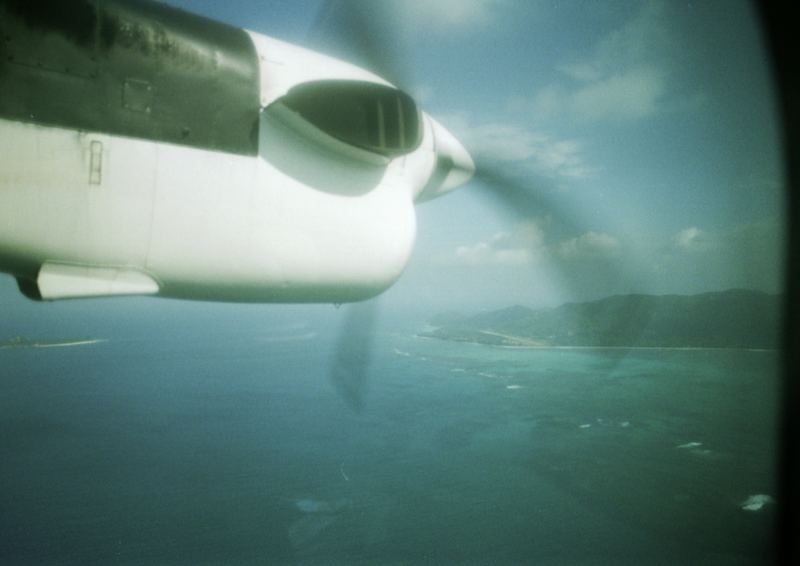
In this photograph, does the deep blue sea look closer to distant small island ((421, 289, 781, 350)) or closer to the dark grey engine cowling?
distant small island ((421, 289, 781, 350))

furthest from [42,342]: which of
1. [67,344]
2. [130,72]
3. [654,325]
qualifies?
[654,325]

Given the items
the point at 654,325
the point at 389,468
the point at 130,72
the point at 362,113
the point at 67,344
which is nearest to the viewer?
the point at 130,72

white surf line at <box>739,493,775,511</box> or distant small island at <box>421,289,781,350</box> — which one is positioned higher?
distant small island at <box>421,289,781,350</box>

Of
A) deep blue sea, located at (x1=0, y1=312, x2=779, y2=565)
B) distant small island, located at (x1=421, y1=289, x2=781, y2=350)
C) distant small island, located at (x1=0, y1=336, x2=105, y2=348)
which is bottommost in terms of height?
deep blue sea, located at (x1=0, y1=312, x2=779, y2=565)

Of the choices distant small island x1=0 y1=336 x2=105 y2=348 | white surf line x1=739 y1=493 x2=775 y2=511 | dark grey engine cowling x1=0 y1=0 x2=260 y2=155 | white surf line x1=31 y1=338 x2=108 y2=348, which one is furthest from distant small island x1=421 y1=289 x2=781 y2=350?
distant small island x1=0 y1=336 x2=105 y2=348

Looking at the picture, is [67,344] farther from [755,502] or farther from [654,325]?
[654,325]

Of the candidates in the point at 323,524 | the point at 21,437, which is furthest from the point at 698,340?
the point at 21,437
